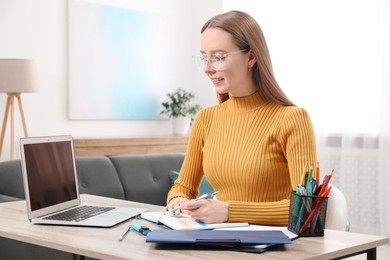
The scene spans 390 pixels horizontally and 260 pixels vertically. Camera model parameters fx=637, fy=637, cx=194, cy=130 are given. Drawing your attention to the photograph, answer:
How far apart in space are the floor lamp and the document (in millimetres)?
3129

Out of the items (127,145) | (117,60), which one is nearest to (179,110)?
(117,60)

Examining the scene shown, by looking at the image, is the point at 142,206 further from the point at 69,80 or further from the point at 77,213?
the point at 69,80

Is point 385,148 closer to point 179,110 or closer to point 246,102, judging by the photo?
point 179,110

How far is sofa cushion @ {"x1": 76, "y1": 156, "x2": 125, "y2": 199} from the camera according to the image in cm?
380

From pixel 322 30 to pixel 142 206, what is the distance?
3.57 metres

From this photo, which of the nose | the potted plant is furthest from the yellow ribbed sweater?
the potted plant

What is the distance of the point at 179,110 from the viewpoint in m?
6.27

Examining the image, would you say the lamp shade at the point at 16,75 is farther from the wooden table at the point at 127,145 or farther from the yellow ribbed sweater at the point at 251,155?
the yellow ribbed sweater at the point at 251,155

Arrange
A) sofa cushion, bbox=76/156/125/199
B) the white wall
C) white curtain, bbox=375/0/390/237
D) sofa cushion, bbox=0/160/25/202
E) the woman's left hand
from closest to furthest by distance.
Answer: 1. the woman's left hand
2. sofa cushion, bbox=0/160/25/202
3. sofa cushion, bbox=76/156/125/199
4. white curtain, bbox=375/0/390/237
5. the white wall

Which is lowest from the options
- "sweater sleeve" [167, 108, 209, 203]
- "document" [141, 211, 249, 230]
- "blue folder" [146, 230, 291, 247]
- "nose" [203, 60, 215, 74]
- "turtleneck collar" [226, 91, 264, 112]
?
"document" [141, 211, 249, 230]

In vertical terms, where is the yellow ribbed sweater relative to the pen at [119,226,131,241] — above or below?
above

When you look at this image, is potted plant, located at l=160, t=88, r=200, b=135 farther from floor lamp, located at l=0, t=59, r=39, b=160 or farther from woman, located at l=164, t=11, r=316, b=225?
woman, located at l=164, t=11, r=316, b=225

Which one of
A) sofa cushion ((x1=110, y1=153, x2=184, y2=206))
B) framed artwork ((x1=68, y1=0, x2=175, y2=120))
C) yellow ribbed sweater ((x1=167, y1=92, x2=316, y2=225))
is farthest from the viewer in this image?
framed artwork ((x1=68, y1=0, x2=175, y2=120))

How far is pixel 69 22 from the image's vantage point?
18.5ft
